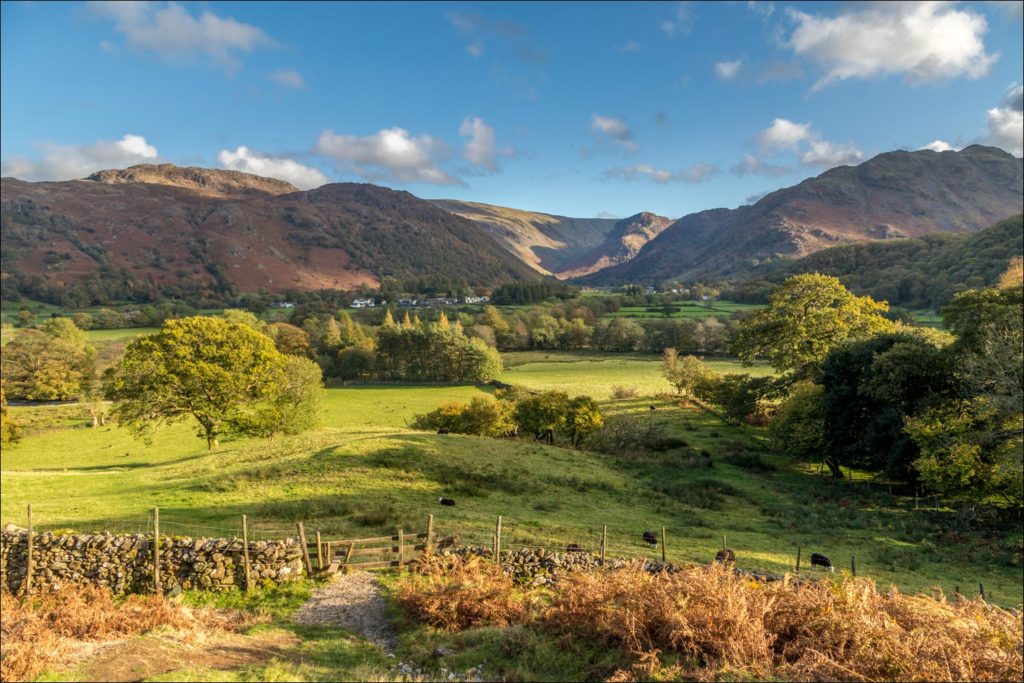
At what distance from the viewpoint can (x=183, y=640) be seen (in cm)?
1180

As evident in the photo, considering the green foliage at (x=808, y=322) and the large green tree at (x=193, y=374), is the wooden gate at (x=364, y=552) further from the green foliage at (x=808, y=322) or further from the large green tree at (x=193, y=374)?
the green foliage at (x=808, y=322)

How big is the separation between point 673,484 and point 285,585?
1105 inches

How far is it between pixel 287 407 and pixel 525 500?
31.0m

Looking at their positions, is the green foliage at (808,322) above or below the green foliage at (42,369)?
above

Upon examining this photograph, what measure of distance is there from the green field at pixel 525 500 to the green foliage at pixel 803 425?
227 cm

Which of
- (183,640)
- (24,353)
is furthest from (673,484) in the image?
(24,353)

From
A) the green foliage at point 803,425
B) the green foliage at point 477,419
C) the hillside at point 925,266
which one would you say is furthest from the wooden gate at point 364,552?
the hillside at point 925,266

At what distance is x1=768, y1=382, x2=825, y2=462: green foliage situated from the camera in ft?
134

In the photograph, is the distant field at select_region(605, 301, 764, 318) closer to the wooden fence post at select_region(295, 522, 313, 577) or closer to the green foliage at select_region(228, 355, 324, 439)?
the green foliage at select_region(228, 355, 324, 439)

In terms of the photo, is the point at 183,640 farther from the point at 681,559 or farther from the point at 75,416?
the point at 75,416

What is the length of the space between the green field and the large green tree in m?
6.12

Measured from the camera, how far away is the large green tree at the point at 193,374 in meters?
41.7

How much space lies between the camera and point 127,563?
618 inches

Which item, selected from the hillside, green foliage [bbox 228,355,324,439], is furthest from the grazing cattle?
the hillside
